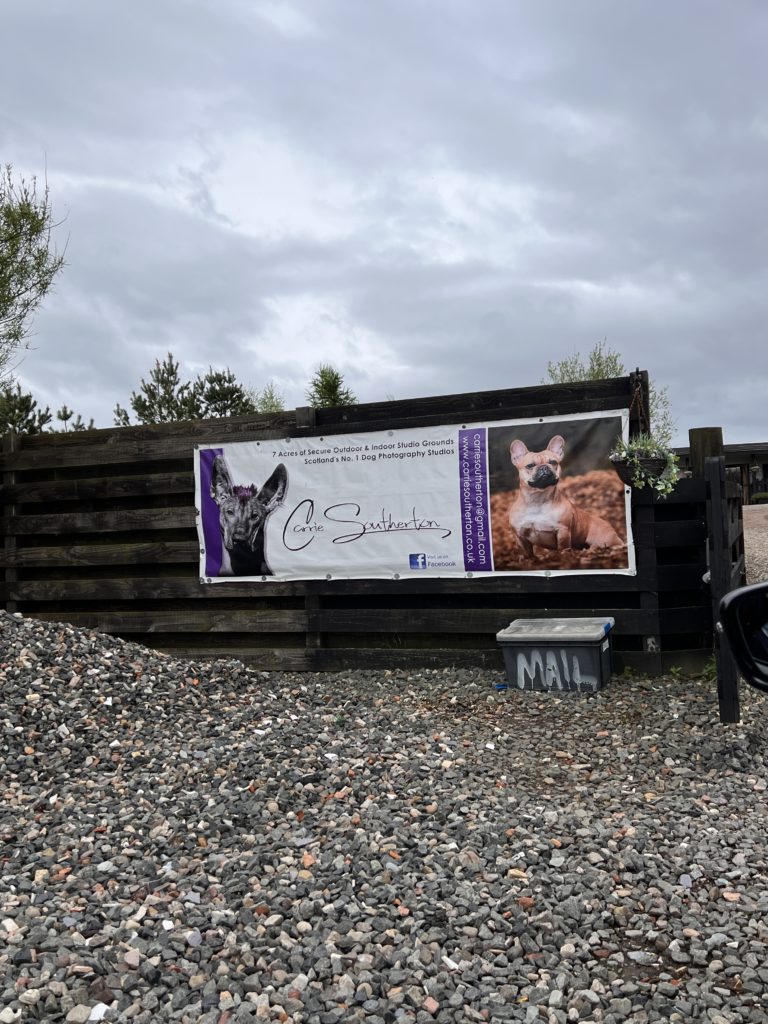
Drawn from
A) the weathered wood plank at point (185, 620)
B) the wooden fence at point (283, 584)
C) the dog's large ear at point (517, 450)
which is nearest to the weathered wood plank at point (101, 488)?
the wooden fence at point (283, 584)

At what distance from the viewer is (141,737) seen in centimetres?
623

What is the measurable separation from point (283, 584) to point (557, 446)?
10.5 feet

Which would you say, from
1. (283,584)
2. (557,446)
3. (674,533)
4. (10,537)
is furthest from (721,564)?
(10,537)

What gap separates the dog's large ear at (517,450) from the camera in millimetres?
7965

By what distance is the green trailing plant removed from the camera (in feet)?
23.4

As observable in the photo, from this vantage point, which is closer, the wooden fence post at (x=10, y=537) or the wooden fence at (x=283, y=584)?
the wooden fence at (x=283, y=584)

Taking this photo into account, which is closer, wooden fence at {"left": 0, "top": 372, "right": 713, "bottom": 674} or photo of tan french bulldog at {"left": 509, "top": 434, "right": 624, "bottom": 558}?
wooden fence at {"left": 0, "top": 372, "right": 713, "bottom": 674}

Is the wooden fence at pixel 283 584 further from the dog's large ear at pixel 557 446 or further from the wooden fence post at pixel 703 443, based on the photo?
the wooden fence post at pixel 703 443

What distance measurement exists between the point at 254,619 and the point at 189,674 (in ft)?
4.73

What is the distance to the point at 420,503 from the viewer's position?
8383 millimetres

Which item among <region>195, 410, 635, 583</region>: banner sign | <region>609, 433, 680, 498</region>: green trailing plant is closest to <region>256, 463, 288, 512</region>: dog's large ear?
<region>195, 410, 635, 583</region>: banner sign

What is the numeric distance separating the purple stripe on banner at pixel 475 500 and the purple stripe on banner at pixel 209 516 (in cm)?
276

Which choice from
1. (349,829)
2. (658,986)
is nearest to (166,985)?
(349,829)

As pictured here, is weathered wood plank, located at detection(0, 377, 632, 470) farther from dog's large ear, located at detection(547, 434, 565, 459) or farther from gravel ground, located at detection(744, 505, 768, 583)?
gravel ground, located at detection(744, 505, 768, 583)
